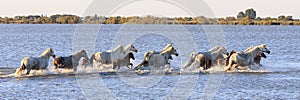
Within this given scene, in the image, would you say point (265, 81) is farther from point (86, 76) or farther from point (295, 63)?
point (295, 63)

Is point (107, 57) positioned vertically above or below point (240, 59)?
above

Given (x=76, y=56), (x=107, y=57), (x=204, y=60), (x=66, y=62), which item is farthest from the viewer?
(x=204, y=60)

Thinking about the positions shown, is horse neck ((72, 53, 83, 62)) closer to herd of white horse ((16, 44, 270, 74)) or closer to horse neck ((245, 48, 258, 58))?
herd of white horse ((16, 44, 270, 74))

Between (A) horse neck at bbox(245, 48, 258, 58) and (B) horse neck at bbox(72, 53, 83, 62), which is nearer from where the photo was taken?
(B) horse neck at bbox(72, 53, 83, 62)

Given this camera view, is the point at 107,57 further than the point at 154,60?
No

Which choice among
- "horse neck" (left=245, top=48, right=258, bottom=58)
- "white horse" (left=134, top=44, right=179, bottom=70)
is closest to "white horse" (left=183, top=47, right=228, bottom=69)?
"white horse" (left=134, top=44, right=179, bottom=70)

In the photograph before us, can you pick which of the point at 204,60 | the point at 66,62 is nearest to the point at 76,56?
the point at 66,62

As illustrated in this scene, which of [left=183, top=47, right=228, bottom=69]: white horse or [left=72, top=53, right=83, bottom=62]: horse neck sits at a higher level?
[left=72, top=53, right=83, bottom=62]: horse neck

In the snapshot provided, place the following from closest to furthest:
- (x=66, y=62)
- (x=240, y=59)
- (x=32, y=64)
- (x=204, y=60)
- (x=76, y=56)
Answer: (x=32, y=64) → (x=66, y=62) → (x=76, y=56) → (x=240, y=59) → (x=204, y=60)

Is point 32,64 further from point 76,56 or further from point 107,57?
point 107,57

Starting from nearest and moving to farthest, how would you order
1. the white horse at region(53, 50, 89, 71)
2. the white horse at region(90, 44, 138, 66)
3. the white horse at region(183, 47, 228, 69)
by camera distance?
the white horse at region(53, 50, 89, 71)
the white horse at region(90, 44, 138, 66)
the white horse at region(183, 47, 228, 69)

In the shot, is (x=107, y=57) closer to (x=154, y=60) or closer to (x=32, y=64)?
(x=154, y=60)

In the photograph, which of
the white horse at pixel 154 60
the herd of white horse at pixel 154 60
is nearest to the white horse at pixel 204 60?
the herd of white horse at pixel 154 60

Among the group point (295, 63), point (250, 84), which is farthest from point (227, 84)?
point (295, 63)
